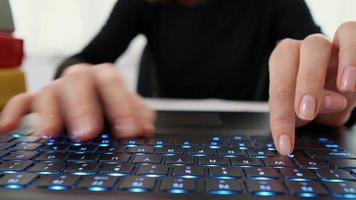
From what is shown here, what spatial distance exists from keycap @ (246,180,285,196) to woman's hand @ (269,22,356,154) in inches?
4.0

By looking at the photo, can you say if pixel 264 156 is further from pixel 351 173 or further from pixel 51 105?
pixel 51 105

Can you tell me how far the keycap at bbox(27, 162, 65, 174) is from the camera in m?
0.28

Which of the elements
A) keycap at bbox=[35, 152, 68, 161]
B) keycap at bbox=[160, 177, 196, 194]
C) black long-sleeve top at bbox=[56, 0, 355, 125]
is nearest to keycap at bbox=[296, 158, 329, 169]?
keycap at bbox=[160, 177, 196, 194]

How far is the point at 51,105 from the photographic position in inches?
16.8

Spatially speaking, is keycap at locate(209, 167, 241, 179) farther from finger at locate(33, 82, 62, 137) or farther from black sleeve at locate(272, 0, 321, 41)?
black sleeve at locate(272, 0, 321, 41)

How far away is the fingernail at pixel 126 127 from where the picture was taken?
42 cm

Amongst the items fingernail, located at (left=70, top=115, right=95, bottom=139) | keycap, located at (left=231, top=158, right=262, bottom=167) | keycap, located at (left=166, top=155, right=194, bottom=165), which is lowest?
keycap, located at (left=231, top=158, right=262, bottom=167)

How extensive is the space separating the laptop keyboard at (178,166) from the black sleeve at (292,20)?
0.72m

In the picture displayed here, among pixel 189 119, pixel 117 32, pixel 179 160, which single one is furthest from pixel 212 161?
pixel 117 32

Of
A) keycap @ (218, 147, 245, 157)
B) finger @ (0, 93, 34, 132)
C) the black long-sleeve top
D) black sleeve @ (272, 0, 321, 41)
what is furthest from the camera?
the black long-sleeve top

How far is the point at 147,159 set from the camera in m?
0.32

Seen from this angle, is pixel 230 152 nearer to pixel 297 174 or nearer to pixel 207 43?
pixel 297 174

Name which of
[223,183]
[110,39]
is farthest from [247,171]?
[110,39]

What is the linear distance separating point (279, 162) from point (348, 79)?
13 cm
